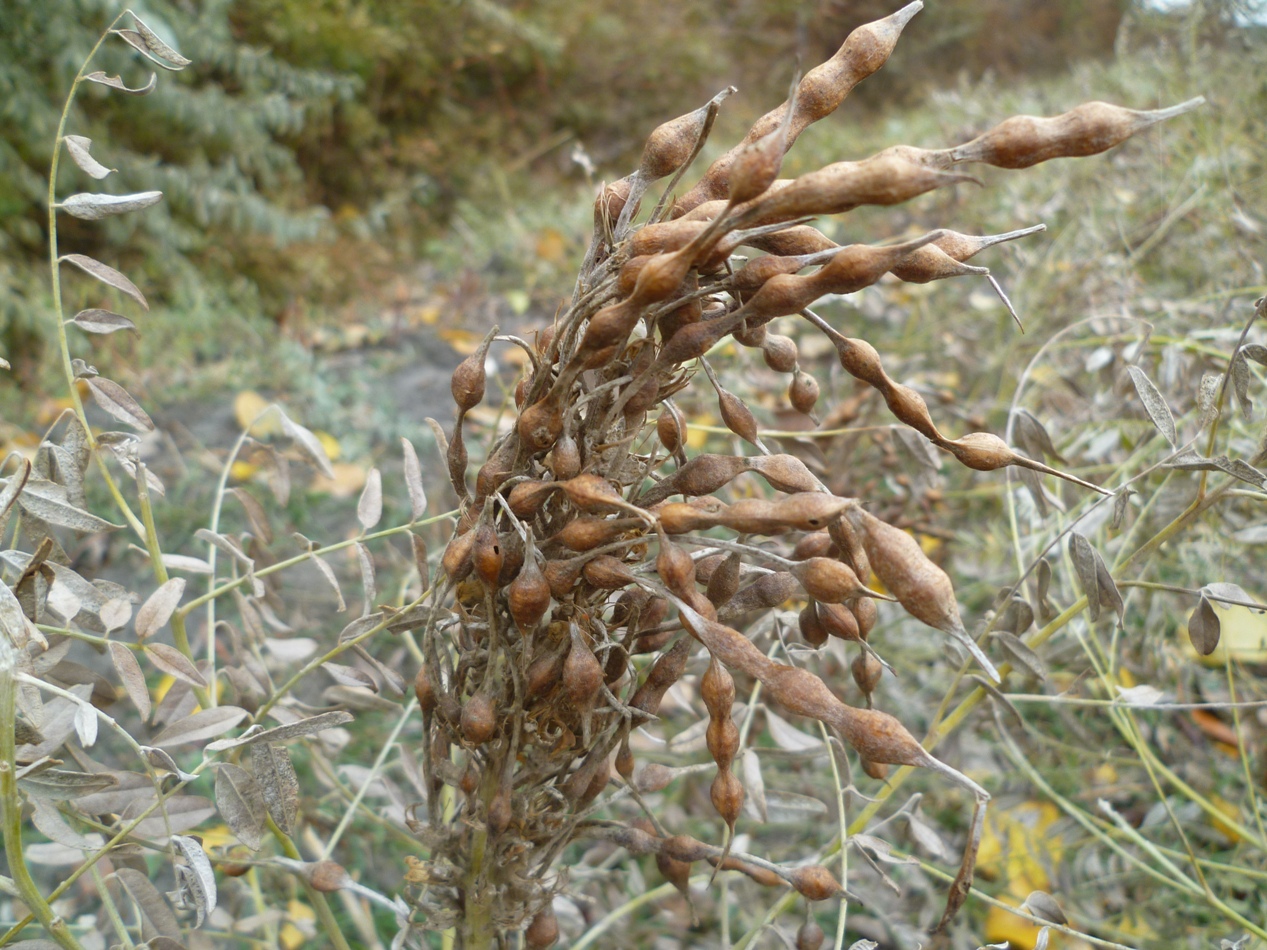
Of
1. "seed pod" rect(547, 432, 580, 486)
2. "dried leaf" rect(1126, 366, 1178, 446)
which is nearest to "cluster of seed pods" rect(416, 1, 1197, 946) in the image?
"seed pod" rect(547, 432, 580, 486)

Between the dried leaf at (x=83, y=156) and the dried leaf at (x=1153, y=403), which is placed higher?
the dried leaf at (x=83, y=156)

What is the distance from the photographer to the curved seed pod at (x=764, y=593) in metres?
0.57

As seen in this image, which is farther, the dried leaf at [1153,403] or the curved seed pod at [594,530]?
the dried leaf at [1153,403]

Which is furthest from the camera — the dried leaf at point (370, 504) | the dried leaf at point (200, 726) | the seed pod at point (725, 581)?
the dried leaf at point (370, 504)

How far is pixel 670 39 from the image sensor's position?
17.1 feet

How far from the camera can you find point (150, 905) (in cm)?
64

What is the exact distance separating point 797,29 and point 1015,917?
626 cm

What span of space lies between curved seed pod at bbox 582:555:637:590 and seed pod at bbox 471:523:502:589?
0.05 metres

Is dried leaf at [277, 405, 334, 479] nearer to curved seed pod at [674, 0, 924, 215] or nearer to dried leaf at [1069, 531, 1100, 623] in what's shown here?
curved seed pod at [674, 0, 924, 215]

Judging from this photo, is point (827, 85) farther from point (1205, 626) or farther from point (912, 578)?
point (1205, 626)

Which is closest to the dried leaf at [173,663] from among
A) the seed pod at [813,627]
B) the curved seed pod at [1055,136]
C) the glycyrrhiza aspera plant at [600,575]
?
the glycyrrhiza aspera plant at [600,575]

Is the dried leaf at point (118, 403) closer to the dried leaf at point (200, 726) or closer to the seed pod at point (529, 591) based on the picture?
the dried leaf at point (200, 726)

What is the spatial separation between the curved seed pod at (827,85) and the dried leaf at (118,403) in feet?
1.57

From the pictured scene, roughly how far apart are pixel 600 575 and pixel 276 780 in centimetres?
30
